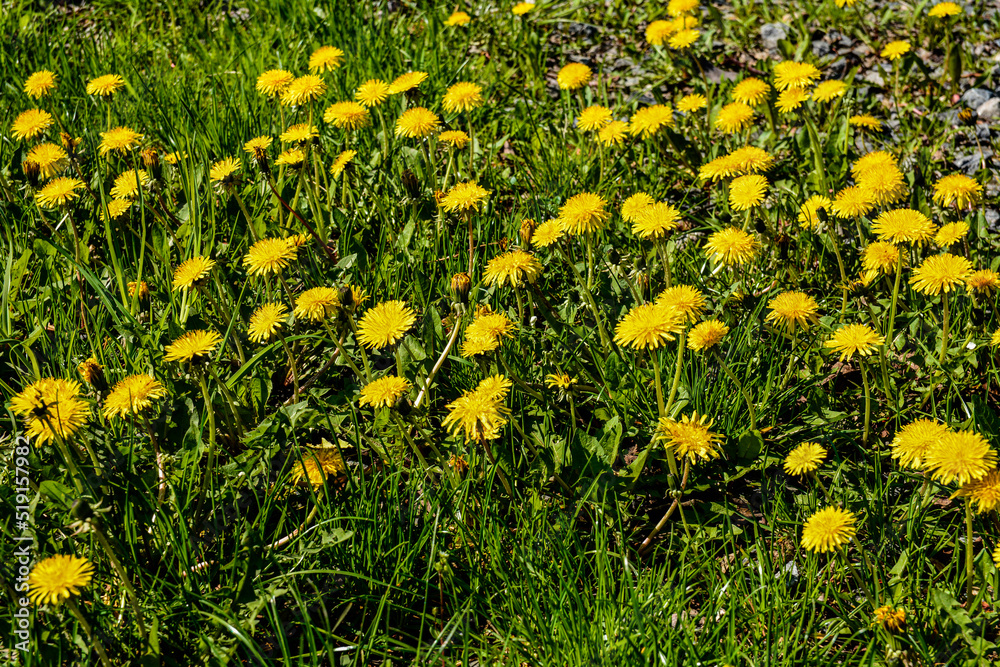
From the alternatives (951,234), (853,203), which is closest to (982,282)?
(951,234)

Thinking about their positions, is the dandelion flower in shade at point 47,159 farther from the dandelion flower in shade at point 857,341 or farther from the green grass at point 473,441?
the dandelion flower in shade at point 857,341

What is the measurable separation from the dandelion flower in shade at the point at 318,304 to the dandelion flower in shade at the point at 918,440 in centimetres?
131

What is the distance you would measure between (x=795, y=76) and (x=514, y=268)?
1525mm

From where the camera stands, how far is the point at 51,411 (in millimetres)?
1731

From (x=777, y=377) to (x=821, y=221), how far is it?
2.57 ft

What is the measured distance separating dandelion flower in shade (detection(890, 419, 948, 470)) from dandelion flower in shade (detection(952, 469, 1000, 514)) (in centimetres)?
9

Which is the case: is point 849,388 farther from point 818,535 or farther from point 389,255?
point 389,255

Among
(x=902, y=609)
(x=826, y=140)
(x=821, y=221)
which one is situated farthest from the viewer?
(x=826, y=140)

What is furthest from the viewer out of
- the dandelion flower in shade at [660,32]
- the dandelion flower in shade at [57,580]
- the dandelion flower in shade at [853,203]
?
the dandelion flower in shade at [660,32]

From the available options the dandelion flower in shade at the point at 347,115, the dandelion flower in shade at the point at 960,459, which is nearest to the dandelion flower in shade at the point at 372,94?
the dandelion flower in shade at the point at 347,115

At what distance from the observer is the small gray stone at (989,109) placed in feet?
12.1

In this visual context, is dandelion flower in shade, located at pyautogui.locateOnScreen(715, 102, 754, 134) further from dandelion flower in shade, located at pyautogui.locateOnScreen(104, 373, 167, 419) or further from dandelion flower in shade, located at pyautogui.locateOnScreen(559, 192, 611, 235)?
dandelion flower in shade, located at pyautogui.locateOnScreen(104, 373, 167, 419)

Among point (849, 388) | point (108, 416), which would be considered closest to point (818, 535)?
point (849, 388)

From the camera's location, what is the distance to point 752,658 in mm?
1621
